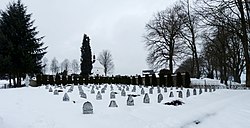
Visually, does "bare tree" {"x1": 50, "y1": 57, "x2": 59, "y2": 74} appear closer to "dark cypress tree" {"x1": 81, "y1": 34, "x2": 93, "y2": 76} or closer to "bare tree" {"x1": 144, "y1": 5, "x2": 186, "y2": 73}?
"dark cypress tree" {"x1": 81, "y1": 34, "x2": 93, "y2": 76}

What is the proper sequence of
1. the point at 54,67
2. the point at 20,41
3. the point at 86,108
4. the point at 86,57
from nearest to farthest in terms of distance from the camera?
the point at 86,108, the point at 20,41, the point at 86,57, the point at 54,67

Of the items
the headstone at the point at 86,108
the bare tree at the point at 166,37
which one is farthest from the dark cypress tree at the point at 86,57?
the headstone at the point at 86,108

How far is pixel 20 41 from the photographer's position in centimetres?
3741

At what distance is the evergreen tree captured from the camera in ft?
118

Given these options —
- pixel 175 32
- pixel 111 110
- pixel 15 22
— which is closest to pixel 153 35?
pixel 175 32

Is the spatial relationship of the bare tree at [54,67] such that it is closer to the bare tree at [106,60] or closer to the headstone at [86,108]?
the bare tree at [106,60]

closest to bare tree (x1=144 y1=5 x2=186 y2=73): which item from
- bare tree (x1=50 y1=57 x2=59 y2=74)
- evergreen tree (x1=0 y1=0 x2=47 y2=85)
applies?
evergreen tree (x1=0 y1=0 x2=47 y2=85)

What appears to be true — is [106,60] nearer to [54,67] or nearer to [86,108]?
[54,67]

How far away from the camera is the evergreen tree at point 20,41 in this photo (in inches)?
→ 1411

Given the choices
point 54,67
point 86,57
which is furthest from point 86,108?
point 54,67

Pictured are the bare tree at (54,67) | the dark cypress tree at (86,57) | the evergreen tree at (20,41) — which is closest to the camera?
the evergreen tree at (20,41)

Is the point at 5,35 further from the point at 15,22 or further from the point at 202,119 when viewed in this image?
the point at 202,119

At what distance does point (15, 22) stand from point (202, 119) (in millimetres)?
33716

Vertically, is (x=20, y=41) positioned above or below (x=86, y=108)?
above
